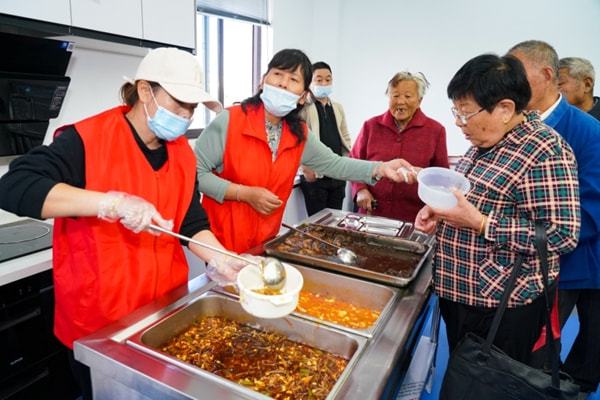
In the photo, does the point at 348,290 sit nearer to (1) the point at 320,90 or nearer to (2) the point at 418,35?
(1) the point at 320,90

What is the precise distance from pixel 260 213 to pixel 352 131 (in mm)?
3234

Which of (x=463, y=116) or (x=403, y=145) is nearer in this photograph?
(x=463, y=116)

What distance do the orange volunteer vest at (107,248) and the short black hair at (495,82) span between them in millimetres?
996

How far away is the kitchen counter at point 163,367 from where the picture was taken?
0.81 m

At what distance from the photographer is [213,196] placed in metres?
1.65

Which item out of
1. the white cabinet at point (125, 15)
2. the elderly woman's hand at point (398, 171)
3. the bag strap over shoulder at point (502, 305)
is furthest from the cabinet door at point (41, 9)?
the bag strap over shoulder at point (502, 305)

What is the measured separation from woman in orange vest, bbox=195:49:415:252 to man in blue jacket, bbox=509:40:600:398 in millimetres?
621

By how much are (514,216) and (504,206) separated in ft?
0.14

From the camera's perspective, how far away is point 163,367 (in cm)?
86

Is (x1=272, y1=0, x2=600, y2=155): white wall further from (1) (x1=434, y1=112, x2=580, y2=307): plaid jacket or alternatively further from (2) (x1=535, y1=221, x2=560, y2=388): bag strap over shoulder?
(2) (x1=535, y1=221, x2=560, y2=388): bag strap over shoulder

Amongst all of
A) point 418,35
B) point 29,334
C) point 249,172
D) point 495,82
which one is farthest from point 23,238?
point 418,35

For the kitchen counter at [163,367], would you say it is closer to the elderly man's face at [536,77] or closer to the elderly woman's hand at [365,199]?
the elderly man's face at [536,77]

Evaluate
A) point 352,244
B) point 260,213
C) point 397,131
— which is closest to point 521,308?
point 352,244

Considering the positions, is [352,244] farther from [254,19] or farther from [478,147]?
[254,19]
